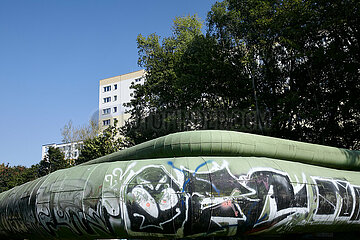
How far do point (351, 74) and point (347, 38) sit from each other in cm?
253

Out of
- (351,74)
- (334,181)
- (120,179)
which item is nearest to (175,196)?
(120,179)

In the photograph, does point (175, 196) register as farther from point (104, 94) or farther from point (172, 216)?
point (104, 94)

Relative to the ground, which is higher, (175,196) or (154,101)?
(154,101)

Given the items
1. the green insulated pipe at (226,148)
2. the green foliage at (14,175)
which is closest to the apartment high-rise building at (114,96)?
the green foliage at (14,175)

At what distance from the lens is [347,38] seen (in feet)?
77.9

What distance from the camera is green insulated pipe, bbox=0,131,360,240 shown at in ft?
32.3

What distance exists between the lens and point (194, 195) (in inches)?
386

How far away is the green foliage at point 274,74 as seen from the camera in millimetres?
23078

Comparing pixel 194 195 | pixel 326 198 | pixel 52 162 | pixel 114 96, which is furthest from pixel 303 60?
pixel 114 96

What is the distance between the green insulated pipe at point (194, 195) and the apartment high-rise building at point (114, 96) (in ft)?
191

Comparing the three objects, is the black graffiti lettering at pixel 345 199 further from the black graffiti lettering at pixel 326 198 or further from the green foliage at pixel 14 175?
the green foliage at pixel 14 175

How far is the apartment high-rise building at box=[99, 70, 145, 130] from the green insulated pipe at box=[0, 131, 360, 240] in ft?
191

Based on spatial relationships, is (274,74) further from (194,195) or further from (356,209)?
(194,195)

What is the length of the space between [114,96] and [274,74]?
51060 millimetres
